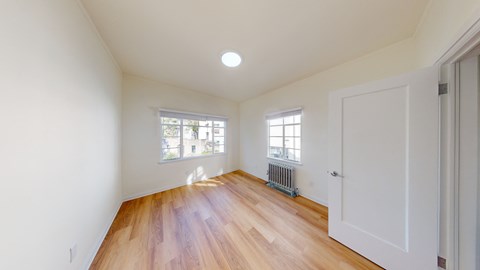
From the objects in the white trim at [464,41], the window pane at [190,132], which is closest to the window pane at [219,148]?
the window pane at [190,132]

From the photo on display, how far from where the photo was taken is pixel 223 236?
5.58 feet

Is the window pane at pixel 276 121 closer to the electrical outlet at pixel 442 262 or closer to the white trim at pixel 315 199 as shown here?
the white trim at pixel 315 199

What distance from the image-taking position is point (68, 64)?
1063mm

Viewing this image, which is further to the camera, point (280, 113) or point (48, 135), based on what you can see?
point (280, 113)

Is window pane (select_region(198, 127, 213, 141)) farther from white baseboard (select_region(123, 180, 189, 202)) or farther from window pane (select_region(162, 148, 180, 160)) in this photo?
white baseboard (select_region(123, 180, 189, 202))

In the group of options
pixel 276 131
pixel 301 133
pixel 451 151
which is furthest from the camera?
pixel 276 131

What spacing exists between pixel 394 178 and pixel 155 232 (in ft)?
9.00

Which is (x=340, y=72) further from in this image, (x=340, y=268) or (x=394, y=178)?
(x=340, y=268)

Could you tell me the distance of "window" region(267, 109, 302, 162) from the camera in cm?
286

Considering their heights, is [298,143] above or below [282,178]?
above

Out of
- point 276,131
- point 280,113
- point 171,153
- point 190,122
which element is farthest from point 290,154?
point 171,153

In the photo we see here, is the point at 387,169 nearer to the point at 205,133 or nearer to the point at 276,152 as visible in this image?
the point at 276,152

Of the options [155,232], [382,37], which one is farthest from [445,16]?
[155,232]

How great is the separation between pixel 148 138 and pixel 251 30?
8.93 ft
